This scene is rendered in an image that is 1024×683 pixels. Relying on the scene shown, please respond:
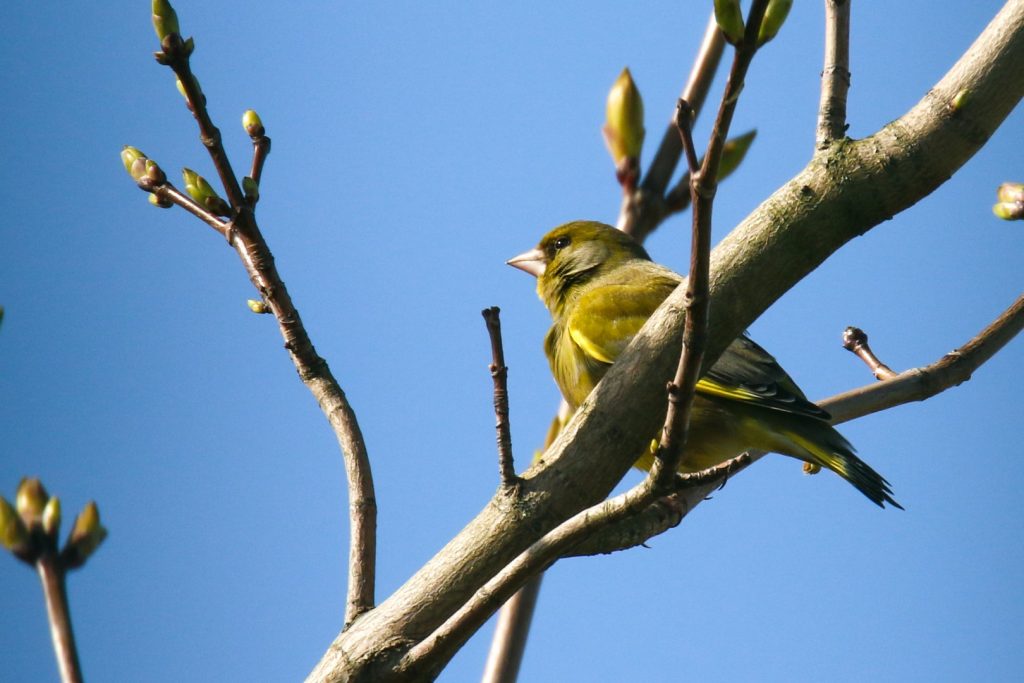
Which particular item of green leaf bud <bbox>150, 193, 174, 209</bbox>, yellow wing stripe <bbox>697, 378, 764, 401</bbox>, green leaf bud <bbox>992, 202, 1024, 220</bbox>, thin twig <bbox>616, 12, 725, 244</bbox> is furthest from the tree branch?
green leaf bud <bbox>150, 193, 174, 209</bbox>

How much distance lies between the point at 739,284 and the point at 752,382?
66.6 inches

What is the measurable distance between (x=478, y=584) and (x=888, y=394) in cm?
198

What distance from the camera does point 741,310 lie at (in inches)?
103

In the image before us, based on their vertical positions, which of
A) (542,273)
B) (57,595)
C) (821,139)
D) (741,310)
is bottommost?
(57,595)

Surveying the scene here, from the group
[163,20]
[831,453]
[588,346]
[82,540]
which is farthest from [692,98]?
[82,540]

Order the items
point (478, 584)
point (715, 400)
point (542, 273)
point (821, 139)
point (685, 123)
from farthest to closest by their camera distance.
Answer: point (542, 273) < point (715, 400) < point (821, 139) < point (478, 584) < point (685, 123)

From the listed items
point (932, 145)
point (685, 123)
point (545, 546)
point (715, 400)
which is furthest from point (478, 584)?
point (715, 400)

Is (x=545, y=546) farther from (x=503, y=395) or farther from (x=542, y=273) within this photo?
(x=542, y=273)

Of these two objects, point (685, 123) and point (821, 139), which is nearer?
point (685, 123)

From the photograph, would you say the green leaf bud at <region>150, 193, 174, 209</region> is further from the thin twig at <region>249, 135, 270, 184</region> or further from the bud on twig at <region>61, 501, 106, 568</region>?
the bud on twig at <region>61, 501, 106, 568</region>

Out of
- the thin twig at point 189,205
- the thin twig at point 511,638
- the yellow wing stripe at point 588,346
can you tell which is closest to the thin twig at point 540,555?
the thin twig at point 511,638

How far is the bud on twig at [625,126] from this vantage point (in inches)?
151

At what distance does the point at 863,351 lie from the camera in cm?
A: 453

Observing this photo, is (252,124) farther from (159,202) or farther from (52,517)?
(52,517)
